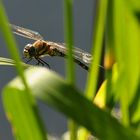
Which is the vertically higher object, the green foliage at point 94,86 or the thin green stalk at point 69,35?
the thin green stalk at point 69,35

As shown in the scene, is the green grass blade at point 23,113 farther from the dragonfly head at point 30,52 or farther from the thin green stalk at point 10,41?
the dragonfly head at point 30,52

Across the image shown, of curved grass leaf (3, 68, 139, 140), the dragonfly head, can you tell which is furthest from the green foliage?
the dragonfly head

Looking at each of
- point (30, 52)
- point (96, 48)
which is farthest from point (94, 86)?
point (30, 52)

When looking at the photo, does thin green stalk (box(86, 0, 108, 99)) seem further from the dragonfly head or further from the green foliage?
A: the dragonfly head

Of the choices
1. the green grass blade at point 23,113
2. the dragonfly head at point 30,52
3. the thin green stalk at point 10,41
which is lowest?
the dragonfly head at point 30,52

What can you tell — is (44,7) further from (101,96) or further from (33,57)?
(101,96)

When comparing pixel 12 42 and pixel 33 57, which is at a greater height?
pixel 12 42

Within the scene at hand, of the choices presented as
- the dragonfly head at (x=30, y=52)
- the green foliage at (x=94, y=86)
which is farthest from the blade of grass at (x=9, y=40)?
the dragonfly head at (x=30, y=52)

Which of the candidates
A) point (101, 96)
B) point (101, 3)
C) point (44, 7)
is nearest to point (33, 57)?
point (101, 96)

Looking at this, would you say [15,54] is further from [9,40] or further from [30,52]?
[30,52]
